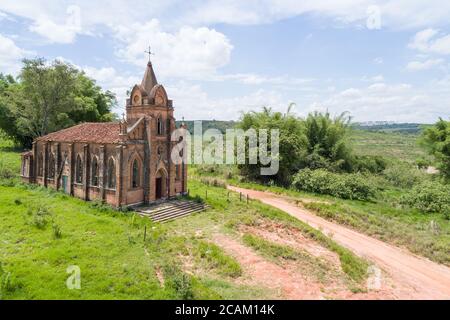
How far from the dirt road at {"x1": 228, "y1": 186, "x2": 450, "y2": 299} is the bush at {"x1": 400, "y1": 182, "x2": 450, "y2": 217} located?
10.0 meters

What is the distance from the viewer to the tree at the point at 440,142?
3962 centimetres

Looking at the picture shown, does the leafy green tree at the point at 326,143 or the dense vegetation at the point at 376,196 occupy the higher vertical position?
the leafy green tree at the point at 326,143

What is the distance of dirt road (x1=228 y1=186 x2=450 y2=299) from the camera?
15.5 meters

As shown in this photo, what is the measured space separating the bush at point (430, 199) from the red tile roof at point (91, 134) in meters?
26.4

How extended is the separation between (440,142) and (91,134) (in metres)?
39.0

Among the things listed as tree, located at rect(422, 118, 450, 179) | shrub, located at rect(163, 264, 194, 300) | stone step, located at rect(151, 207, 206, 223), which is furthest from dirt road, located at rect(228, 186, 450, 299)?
tree, located at rect(422, 118, 450, 179)

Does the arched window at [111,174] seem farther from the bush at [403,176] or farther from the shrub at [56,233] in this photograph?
the bush at [403,176]

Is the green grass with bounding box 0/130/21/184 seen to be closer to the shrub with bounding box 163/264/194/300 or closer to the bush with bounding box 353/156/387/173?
the shrub with bounding box 163/264/194/300

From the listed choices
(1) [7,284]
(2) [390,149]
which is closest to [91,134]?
(1) [7,284]

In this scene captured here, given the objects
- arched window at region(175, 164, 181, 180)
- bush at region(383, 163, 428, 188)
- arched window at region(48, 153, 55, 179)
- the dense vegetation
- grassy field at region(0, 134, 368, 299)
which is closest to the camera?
grassy field at region(0, 134, 368, 299)

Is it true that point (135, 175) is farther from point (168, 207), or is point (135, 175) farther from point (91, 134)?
point (91, 134)

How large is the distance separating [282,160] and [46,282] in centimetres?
2979

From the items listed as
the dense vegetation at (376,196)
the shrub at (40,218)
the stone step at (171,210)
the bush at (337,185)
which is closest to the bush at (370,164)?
the dense vegetation at (376,196)
